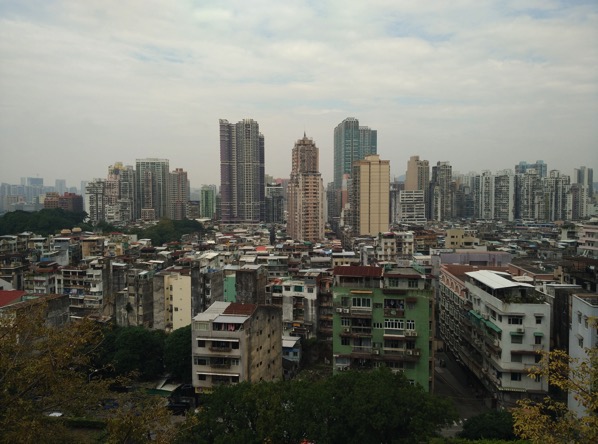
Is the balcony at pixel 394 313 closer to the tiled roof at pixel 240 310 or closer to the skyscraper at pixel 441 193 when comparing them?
the tiled roof at pixel 240 310

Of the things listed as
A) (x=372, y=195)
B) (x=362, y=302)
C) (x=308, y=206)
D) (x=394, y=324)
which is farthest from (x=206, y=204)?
(x=394, y=324)

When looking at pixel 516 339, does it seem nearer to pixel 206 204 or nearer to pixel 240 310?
pixel 240 310

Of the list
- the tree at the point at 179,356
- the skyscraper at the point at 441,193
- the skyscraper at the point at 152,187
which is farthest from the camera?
the skyscraper at the point at 152,187

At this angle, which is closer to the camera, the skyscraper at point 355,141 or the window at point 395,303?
the window at point 395,303

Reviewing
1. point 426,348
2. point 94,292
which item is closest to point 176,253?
point 94,292

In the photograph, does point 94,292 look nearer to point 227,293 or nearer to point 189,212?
point 227,293

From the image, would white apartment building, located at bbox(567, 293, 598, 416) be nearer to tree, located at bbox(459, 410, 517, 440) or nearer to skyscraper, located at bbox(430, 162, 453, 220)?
tree, located at bbox(459, 410, 517, 440)

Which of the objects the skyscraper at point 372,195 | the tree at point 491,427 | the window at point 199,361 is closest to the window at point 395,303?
the tree at point 491,427

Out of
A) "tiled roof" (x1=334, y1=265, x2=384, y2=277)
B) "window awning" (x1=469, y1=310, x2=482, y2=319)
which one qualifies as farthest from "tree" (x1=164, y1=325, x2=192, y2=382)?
"window awning" (x1=469, y1=310, x2=482, y2=319)
